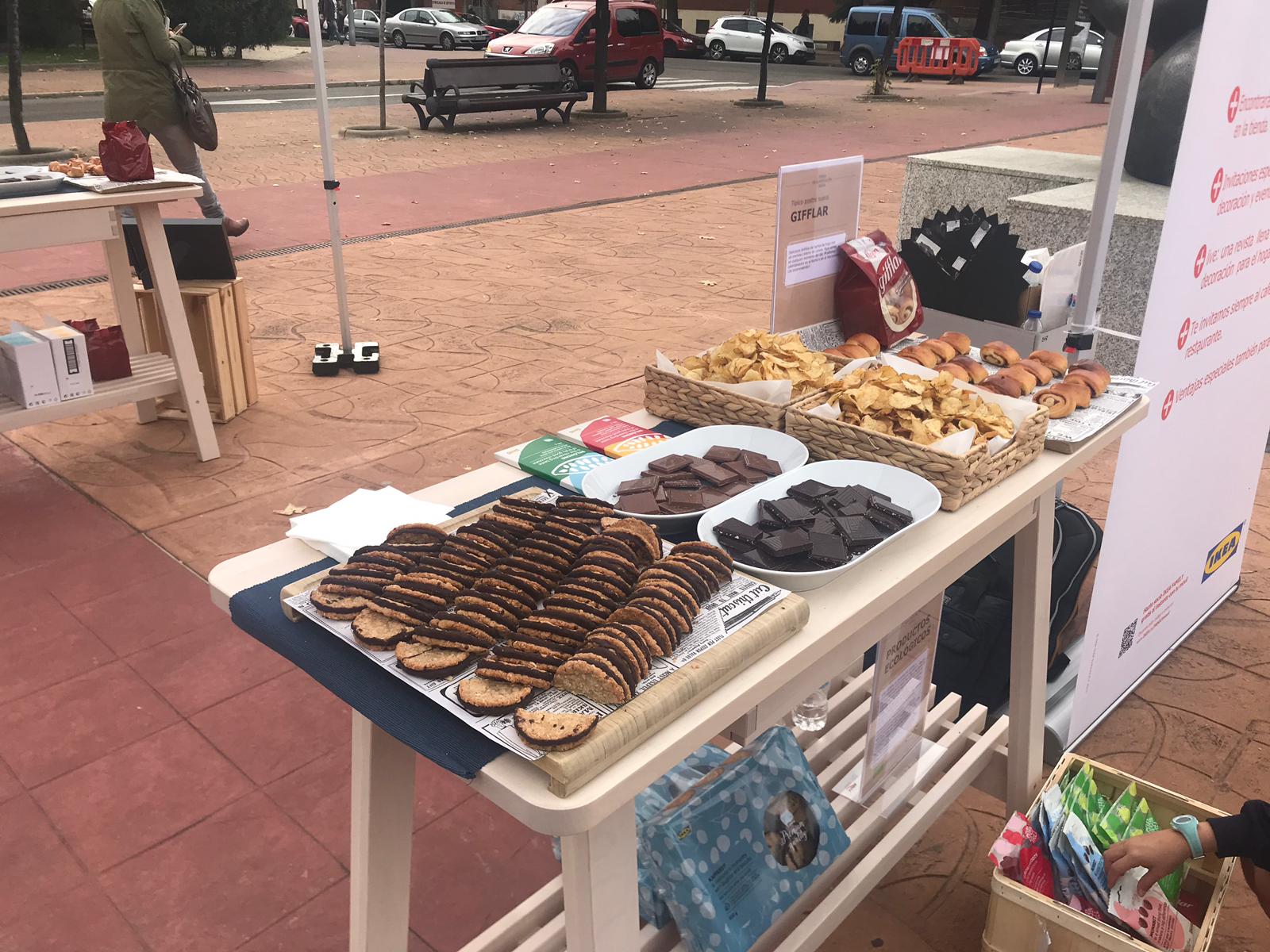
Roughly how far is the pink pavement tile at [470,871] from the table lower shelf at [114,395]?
246cm

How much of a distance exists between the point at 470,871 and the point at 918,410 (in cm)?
145

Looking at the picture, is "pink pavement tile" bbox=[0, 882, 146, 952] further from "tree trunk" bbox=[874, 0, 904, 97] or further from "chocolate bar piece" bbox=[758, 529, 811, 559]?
"tree trunk" bbox=[874, 0, 904, 97]

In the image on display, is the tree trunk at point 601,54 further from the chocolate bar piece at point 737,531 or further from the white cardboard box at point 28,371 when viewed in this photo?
the chocolate bar piece at point 737,531

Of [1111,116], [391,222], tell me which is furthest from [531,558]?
[391,222]

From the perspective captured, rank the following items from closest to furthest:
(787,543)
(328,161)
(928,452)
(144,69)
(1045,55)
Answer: (787,543)
(928,452)
(328,161)
(144,69)
(1045,55)

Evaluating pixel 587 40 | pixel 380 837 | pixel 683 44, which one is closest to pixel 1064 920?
pixel 380 837

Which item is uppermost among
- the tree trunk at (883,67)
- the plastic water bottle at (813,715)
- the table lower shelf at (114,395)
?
the tree trunk at (883,67)

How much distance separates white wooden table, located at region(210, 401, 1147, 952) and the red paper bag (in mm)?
2898

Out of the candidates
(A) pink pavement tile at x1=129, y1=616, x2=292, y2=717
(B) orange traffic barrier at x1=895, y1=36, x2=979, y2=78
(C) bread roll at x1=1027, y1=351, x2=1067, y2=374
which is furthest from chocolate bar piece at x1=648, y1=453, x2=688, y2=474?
Answer: (B) orange traffic barrier at x1=895, y1=36, x2=979, y2=78

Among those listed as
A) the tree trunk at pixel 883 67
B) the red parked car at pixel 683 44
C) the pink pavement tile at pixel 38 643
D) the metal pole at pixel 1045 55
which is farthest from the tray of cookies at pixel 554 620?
the red parked car at pixel 683 44

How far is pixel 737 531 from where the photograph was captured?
4.97 ft

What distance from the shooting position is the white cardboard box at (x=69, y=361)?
3.80 meters

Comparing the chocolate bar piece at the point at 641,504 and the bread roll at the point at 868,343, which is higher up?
the bread roll at the point at 868,343

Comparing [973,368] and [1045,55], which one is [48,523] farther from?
[1045,55]
